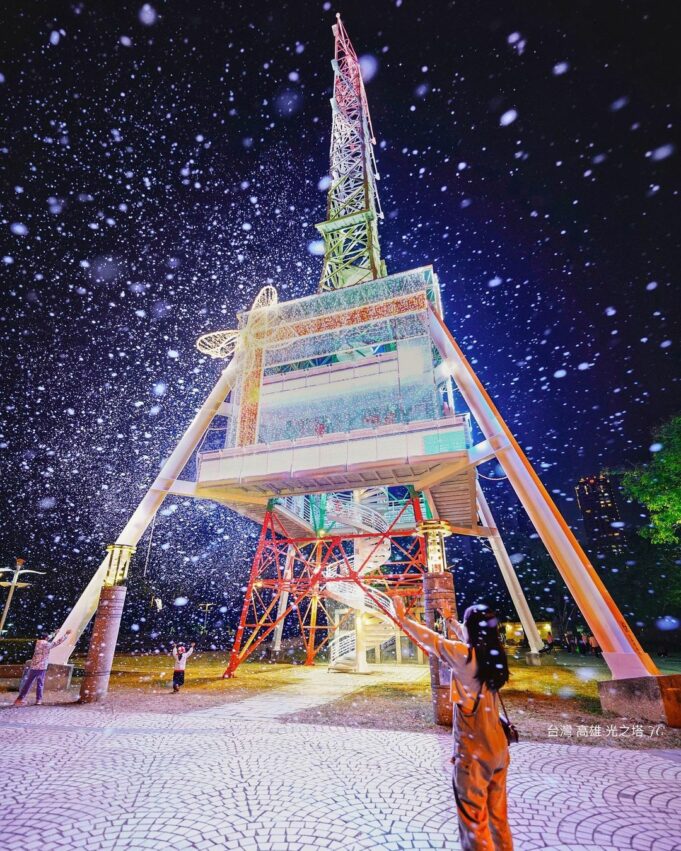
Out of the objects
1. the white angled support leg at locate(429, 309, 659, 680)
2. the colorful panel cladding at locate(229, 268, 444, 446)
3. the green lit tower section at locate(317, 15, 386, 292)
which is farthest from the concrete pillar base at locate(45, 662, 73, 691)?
the green lit tower section at locate(317, 15, 386, 292)

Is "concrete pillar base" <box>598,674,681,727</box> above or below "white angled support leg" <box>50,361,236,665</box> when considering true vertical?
below

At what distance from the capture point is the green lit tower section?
21844 mm

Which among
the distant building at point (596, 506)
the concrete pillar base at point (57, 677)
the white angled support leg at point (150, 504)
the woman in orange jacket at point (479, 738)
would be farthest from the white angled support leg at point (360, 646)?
the distant building at point (596, 506)

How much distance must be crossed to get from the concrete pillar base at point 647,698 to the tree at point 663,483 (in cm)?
973

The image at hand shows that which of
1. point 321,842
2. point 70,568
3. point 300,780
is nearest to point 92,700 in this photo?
point 300,780

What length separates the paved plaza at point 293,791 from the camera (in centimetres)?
347

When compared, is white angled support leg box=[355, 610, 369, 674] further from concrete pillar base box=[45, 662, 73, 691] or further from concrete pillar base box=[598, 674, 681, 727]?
concrete pillar base box=[45, 662, 73, 691]

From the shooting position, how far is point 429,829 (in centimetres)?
362

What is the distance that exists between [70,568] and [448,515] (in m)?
33.7

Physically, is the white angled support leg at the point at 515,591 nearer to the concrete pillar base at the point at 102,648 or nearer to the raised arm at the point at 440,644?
the concrete pillar base at the point at 102,648

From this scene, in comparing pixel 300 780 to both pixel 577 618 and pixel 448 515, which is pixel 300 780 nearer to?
pixel 448 515

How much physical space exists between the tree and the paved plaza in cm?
1229

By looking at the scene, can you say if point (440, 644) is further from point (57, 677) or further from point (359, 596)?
point (359, 596)

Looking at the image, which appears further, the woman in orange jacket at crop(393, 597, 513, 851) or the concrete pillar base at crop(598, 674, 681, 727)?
the concrete pillar base at crop(598, 674, 681, 727)
